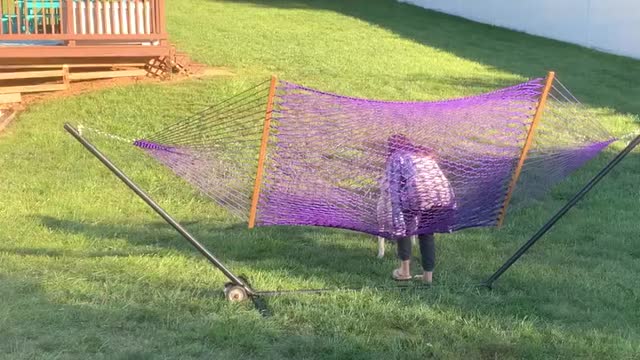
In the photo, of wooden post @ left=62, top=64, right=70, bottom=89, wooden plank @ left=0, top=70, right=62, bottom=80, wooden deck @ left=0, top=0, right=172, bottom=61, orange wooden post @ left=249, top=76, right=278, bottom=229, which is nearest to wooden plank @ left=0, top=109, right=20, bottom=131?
wooden plank @ left=0, top=70, right=62, bottom=80

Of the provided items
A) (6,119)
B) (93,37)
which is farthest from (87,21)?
(6,119)

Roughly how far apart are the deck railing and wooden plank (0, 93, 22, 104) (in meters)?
0.80

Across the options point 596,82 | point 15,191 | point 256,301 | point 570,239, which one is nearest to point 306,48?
point 596,82

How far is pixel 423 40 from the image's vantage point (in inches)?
675

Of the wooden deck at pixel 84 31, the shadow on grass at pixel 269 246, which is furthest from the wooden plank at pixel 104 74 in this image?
the shadow on grass at pixel 269 246

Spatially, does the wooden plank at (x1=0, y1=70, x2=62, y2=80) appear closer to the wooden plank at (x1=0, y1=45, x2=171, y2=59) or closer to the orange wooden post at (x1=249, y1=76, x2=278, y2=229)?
the wooden plank at (x1=0, y1=45, x2=171, y2=59)

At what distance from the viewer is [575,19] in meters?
17.2

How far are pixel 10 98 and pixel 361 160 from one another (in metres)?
7.84

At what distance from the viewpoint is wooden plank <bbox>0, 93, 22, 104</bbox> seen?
35.5 ft

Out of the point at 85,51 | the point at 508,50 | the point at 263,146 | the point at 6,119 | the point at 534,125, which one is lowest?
the point at 6,119

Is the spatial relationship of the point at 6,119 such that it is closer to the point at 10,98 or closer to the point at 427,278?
the point at 10,98

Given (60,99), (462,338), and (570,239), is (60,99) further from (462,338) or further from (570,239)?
(462,338)

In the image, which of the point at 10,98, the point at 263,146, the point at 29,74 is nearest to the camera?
the point at 263,146

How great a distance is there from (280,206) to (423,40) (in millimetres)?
13348
